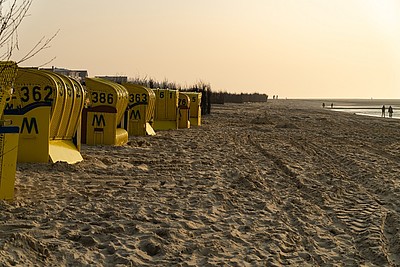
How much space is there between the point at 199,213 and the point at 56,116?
4163mm

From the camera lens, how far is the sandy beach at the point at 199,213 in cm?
487

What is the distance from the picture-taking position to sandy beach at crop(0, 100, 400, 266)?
4.87 m

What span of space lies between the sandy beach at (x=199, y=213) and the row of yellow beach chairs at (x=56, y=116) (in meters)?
0.34

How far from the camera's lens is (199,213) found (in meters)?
6.38

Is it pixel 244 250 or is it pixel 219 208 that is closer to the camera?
pixel 244 250

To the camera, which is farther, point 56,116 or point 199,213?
point 56,116

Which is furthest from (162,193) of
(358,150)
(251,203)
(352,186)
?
(358,150)

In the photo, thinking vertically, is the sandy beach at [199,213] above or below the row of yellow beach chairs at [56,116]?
below

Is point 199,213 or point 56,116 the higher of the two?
point 56,116

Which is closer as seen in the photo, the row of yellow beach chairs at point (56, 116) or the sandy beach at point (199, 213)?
the sandy beach at point (199, 213)

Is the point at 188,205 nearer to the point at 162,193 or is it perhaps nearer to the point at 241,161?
the point at 162,193

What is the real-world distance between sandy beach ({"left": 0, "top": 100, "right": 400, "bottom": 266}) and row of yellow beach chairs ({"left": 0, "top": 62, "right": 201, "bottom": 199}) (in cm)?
34

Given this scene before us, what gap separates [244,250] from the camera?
16.9 feet

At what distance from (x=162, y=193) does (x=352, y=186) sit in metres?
3.48
